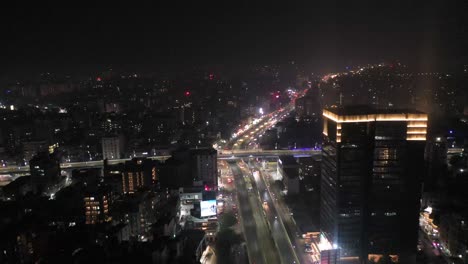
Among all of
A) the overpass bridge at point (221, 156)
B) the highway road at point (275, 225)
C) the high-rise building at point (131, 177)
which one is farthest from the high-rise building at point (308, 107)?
the high-rise building at point (131, 177)

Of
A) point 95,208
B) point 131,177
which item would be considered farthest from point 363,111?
point 131,177

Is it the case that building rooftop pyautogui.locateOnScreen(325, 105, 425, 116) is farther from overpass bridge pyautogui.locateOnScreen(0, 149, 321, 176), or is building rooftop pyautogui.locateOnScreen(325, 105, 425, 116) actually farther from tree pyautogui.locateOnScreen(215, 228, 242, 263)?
overpass bridge pyautogui.locateOnScreen(0, 149, 321, 176)

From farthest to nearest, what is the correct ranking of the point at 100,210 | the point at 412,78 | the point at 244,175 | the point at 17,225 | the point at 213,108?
1. the point at 213,108
2. the point at 412,78
3. the point at 244,175
4. the point at 100,210
5. the point at 17,225

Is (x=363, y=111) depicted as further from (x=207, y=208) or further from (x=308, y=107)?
(x=308, y=107)

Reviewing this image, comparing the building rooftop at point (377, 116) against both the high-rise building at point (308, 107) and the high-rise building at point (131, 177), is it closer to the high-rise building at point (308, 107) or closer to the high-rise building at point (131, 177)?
the high-rise building at point (131, 177)

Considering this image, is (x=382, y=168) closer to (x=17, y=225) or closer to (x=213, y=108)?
(x=17, y=225)

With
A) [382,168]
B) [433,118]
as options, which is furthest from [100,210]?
[433,118]
